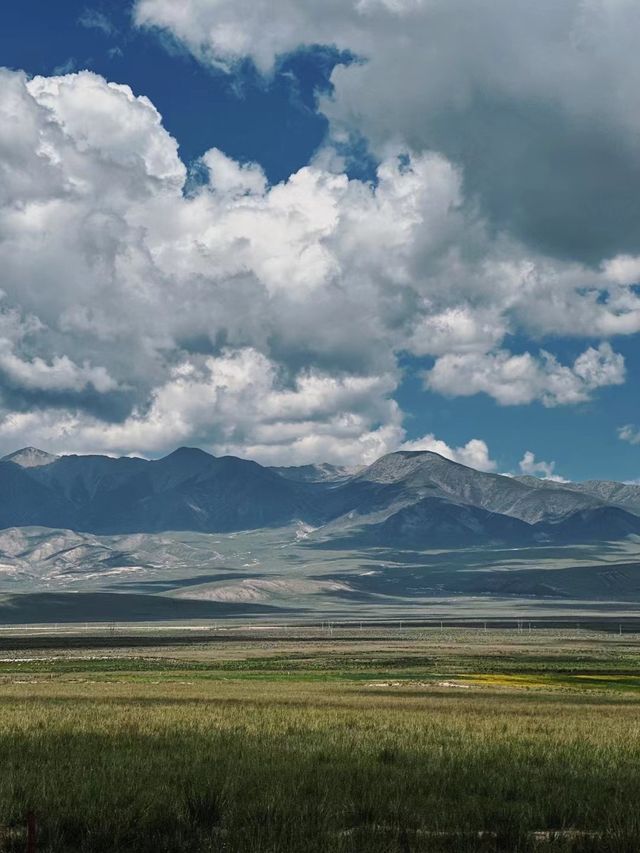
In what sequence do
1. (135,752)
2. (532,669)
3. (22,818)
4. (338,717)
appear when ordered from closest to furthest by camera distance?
(22,818)
(135,752)
(338,717)
(532,669)

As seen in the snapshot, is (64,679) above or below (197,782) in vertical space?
below

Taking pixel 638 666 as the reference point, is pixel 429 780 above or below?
above

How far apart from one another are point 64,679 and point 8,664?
39977mm

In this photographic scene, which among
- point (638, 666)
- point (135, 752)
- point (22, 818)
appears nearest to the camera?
point (22, 818)

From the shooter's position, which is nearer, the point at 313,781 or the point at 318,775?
the point at 313,781

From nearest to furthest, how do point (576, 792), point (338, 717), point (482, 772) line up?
1. point (576, 792)
2. point (482, 772)
3. point (338, 717)

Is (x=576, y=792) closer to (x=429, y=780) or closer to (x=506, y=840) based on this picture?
(x=429, y=780)

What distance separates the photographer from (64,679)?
276ft

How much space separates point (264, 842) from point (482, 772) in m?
9.01

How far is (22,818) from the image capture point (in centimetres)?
1630

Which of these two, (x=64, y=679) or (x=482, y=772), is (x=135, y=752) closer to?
(x=482, y=772)

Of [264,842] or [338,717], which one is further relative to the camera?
[338,717]

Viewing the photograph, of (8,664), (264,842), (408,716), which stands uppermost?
(264,842)

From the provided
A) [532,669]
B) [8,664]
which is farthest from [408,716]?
[8,664]
